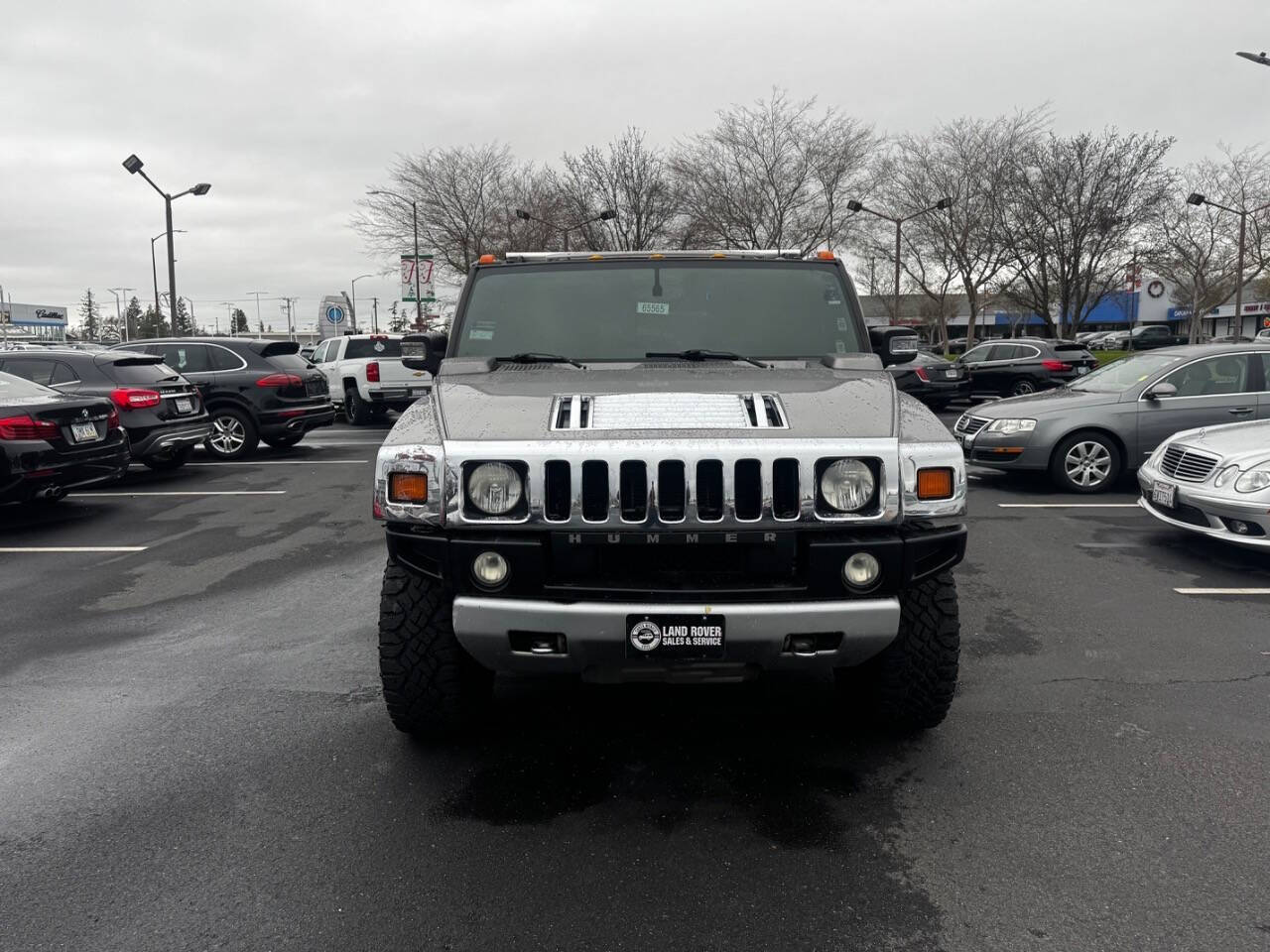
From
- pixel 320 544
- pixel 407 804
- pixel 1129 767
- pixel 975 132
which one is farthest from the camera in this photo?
pixel 975 132

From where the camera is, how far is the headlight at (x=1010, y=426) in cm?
964

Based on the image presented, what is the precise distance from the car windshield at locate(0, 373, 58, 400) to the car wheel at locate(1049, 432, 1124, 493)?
954 cm

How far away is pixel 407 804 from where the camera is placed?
10.5 ft

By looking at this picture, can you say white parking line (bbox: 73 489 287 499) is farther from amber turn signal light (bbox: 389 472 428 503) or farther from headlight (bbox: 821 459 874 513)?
headlight (bbox: 821 459 874 513)

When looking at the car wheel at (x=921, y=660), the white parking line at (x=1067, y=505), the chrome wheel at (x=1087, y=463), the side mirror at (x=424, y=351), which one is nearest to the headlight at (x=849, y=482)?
the car wheel at (x=921, y=660)

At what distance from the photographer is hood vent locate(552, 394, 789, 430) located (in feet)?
10.3

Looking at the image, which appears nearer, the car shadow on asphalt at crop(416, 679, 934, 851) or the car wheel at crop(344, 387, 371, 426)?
the car shadow on asphalt at crop(416, 679, 934, 851)

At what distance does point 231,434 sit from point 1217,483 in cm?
1179

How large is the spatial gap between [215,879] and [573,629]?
1256 mm

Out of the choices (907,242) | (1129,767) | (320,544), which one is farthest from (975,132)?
(1129,767)

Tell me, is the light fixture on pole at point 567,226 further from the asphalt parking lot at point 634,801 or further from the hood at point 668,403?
the hood at point 668,403

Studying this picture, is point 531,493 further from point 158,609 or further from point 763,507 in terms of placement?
point 158,609

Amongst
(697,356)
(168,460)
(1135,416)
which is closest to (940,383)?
(1135,416)

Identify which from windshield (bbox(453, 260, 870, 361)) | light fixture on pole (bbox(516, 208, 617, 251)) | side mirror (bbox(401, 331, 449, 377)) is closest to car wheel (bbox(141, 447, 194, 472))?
side mirror (bbox(401, 331, 449, 377))
